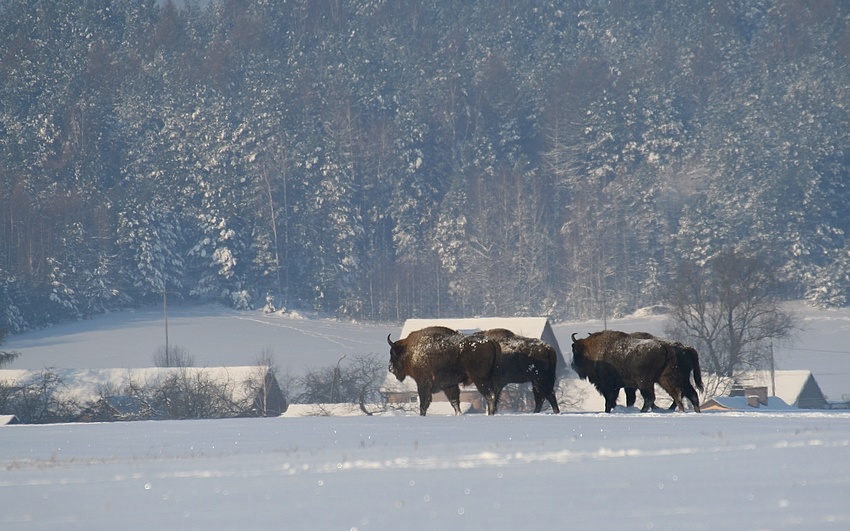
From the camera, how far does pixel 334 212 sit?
153625 millimetres

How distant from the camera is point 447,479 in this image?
12.1 meters

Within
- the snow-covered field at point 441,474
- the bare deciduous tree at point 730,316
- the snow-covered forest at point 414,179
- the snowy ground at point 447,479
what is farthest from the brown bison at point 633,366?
the snow-covered forest at point 414,179

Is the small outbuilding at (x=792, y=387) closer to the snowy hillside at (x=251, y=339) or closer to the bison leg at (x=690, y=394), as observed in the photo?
the snowy hillside at (x=251, y=339)

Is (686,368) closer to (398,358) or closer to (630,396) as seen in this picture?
(630,396)

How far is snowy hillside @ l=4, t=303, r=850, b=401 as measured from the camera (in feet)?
361

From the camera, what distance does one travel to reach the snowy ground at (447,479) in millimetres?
10078

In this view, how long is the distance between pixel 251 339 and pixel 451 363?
101 metres

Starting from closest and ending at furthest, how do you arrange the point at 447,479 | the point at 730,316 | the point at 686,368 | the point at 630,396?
the point at 447,479, the point at 686,368, the point at 630,396, the point at 730,316

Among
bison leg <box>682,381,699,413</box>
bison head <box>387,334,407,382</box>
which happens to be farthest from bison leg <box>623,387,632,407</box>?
bison head <box>387,334,407,382</box>

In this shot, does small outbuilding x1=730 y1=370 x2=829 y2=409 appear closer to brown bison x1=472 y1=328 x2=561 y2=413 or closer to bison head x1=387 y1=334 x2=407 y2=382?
bison head x1=387 y1=334 x2=407 y2=382

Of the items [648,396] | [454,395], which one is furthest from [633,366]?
[454,395]

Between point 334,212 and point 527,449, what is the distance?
140 metres

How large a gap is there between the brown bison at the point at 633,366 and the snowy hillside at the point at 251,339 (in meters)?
76.5

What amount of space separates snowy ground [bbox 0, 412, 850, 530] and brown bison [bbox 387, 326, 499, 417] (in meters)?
5.82
